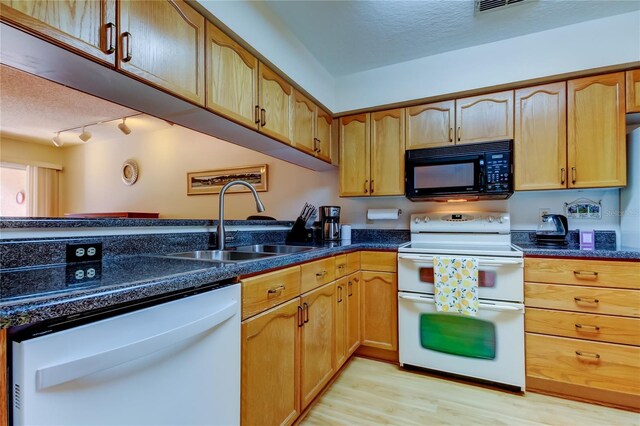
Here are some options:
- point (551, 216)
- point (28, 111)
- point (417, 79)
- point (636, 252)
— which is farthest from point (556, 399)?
point (28, 111)

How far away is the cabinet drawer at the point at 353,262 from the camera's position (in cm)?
210

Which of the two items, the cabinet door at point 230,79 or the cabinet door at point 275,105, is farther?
the cabinet door at point 275,105

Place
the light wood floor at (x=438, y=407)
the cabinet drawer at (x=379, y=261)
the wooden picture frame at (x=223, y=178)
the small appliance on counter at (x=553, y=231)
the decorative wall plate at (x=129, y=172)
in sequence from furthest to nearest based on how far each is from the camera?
1. the decorative wall plate at (x=129, y=172)
2. the wooden picture frame at (x=223, y=178)
3. the cabinet drawer at (x=379, y=261)
4. the small appliance on counter at (x=553, y=231)
5. the light wood floor at (x=438, y=407)

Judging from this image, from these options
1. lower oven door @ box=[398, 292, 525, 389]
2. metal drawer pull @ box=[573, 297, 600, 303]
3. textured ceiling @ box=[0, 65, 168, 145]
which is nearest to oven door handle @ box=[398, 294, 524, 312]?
lower oven door @ box=[398, 292, 525, 389]

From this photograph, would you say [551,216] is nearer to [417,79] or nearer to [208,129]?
[417,79]

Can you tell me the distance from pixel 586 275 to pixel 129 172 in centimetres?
531

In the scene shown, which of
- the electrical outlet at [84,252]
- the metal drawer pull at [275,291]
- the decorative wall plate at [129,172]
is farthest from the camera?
the decorative wall plate at [129,172]

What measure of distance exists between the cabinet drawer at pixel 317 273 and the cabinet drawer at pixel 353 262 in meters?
0.26

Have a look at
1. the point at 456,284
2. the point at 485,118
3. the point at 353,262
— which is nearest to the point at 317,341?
the point at 353,262

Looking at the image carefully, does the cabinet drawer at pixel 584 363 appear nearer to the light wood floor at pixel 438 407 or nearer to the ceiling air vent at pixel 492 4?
the light wood floor at pixel 438 407

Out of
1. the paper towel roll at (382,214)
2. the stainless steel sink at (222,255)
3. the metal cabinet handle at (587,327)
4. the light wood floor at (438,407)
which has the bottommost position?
the light wood floor at (438,407)

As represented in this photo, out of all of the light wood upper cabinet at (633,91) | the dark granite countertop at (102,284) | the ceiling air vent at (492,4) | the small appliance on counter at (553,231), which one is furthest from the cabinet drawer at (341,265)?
the light wood upper cabinet at (633,91)

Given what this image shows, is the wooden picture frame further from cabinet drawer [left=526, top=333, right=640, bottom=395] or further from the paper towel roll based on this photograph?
cabinet drawer [left=526, top=333, right=640, bottom=395]

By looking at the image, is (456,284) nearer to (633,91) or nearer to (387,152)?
(387,152)
